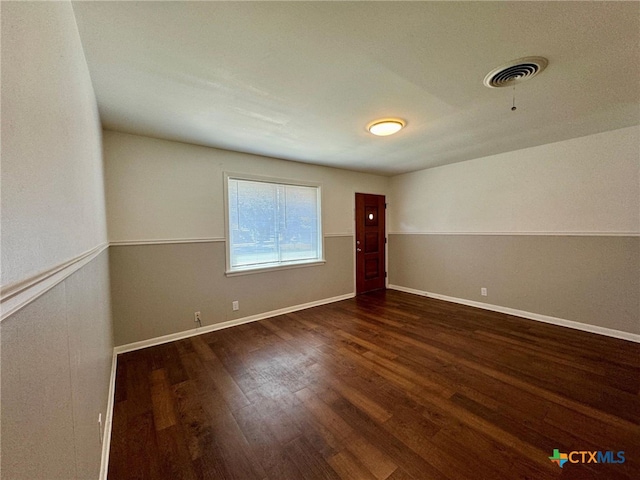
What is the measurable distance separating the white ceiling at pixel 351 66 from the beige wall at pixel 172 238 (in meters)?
0.36

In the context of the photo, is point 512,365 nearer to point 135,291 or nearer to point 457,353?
point 457,353

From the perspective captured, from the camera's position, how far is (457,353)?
2605mm

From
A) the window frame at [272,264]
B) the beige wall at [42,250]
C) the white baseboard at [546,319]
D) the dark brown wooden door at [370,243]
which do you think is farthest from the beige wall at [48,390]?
the white baseboard at [546,319]

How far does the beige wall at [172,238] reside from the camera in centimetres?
276

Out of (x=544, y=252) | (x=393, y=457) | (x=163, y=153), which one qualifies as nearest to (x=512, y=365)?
(x=393, y=457)

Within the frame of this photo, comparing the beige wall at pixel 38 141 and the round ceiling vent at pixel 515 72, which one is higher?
the round ceiling vent at pixel 515 72

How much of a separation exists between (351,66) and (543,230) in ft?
11.5

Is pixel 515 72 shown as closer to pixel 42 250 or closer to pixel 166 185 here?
pixel 42 250

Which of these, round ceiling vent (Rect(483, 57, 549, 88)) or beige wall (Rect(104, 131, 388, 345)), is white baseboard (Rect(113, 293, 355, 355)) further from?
round ceiling vent (Rect(483, 57, 549, 88))

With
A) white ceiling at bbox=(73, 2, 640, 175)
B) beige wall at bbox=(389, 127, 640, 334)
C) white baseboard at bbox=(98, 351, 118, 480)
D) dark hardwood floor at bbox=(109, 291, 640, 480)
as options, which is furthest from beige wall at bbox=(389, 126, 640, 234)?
white baseboard at bbox=(98, 351, 118, 480)

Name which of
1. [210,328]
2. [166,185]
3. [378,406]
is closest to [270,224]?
[166,185]

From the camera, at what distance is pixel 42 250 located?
2.13 ft

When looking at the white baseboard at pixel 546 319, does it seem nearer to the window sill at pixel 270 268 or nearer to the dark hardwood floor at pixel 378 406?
the dark hardwood floor at pixel 378 406

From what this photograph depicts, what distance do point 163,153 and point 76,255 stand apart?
238 centimetres
